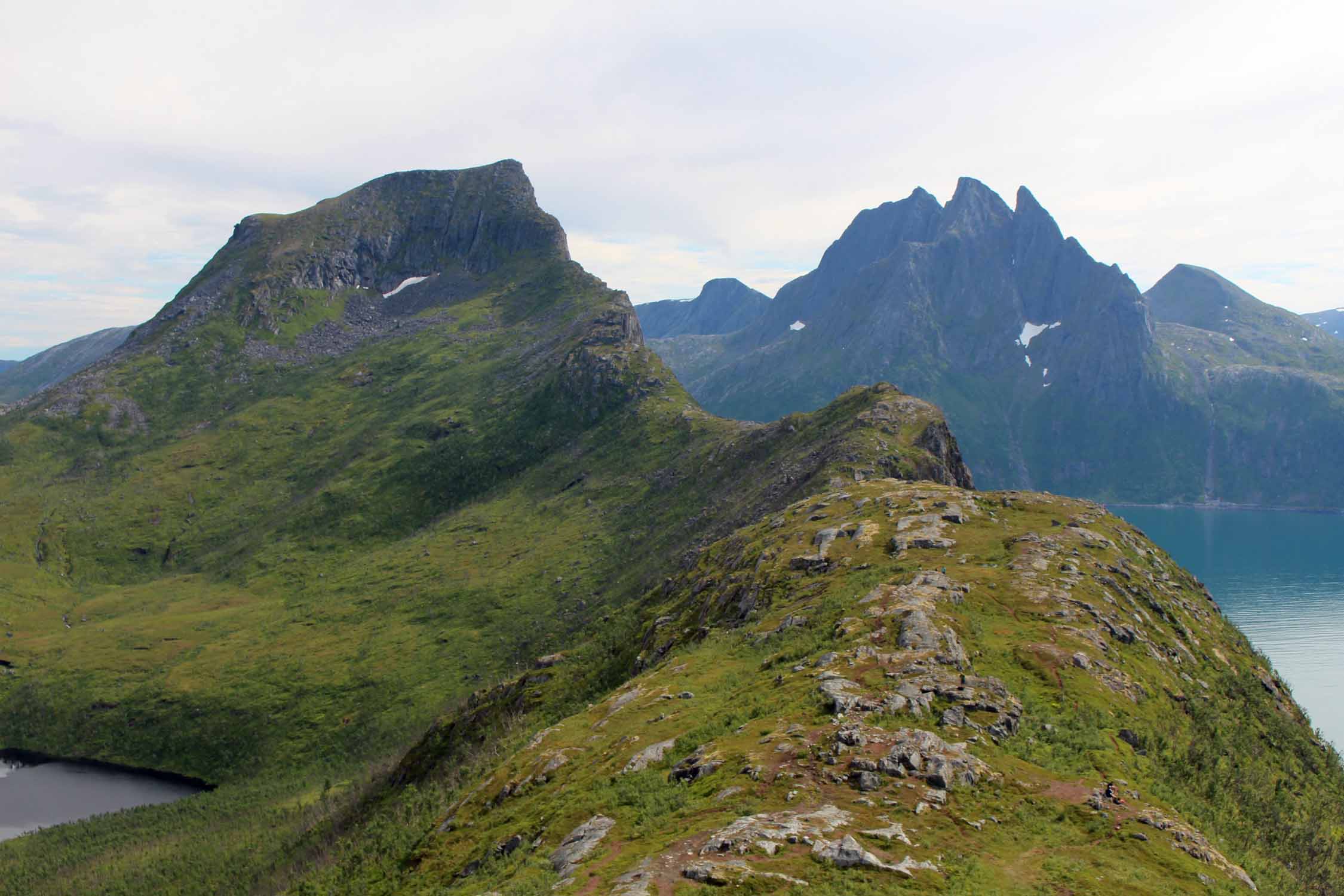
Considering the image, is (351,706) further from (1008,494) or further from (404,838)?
(1008,494)

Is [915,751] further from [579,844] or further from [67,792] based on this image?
[67,792]

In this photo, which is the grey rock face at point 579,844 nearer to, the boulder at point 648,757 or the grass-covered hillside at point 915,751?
the grass-covered hillside at point 915,751

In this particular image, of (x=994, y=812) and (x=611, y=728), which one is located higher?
(x=994, y=812)

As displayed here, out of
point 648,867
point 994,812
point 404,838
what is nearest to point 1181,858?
point 994,812

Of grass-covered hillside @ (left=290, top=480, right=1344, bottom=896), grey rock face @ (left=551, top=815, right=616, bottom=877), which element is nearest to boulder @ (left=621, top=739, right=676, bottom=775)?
grass-covered hillside @ (left=290, top=480, right=1344, bottom=896)

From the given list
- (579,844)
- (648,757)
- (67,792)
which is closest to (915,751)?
(648,757)

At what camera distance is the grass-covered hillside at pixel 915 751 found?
113 ft

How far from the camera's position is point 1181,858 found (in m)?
34.3

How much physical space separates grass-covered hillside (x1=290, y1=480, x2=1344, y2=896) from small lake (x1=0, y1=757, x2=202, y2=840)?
99.5 meters

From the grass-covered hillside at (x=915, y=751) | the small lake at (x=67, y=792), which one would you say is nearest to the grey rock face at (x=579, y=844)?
the grass-covered hillside at (x=915, y=751)

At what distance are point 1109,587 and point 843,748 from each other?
4249 cm

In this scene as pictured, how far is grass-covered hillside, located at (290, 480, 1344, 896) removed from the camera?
3434 cm

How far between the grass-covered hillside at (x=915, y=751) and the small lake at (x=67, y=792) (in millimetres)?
99502

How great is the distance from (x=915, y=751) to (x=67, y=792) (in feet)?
630
